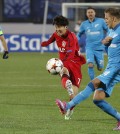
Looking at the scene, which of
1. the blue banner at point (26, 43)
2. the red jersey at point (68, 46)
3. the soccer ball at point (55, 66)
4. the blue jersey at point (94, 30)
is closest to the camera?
the soccer ball at point (55, 66)

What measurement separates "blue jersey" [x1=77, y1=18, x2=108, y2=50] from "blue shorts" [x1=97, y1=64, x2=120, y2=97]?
27.7 ft

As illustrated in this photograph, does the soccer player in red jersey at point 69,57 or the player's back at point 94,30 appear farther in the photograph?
the player's back at point 94,30

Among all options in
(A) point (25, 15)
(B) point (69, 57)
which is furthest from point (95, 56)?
(A) point (25, 15)

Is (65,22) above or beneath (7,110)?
above

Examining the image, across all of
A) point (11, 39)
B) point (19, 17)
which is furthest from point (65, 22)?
point (19, 17)

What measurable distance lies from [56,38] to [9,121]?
2.26 m

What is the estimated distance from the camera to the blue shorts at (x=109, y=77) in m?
9.67

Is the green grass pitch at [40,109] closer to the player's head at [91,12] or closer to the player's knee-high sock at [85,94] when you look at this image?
the player's knee-high sock at [85,94]

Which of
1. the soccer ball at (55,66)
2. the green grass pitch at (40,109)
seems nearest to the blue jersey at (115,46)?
the green grass pitch at (40,109)

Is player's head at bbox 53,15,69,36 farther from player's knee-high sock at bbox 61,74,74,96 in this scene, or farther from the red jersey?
player's knee-high sock at bbox 61,74,74,96

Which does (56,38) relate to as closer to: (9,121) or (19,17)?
(9,121)

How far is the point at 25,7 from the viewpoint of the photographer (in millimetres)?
40656

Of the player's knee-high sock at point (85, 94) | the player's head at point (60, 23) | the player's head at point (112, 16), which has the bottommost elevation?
the player's knee-high sock at point (85, 94)

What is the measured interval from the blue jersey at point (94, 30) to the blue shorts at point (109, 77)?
8.43 meters
